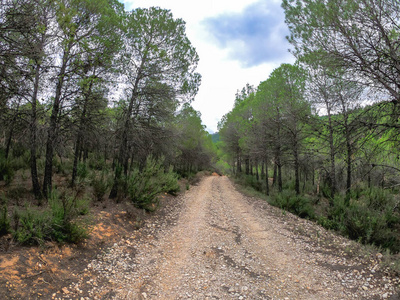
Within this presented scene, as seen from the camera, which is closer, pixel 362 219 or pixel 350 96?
pixel 350 96

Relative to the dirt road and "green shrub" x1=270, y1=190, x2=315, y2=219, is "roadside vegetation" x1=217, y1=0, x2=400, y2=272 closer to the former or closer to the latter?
"green shrub" x1=270, y1=190, x2=315, y2=219

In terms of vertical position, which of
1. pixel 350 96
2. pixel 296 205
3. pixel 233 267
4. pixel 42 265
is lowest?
pixel 296 205

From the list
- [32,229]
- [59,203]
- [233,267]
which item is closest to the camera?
[32,229]

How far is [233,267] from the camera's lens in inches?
181

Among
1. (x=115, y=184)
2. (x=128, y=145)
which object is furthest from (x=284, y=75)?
(x=115, y=184)

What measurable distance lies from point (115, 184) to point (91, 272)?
4.41m

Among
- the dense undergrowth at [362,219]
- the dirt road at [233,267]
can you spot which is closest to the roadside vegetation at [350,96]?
the dense undergrowth at [362,219]

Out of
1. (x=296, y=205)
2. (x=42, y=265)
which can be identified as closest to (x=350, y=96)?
(x=296, y=205)

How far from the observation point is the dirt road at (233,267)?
3.67 meters

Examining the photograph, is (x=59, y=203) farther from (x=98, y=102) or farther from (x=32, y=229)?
(x=98, y=102)

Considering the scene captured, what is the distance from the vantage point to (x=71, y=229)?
14.5ft

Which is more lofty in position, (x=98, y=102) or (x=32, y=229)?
(x=98, y=102)

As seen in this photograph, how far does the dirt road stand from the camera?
3668 millimetres

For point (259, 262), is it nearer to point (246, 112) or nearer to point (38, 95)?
point (38, 95)
